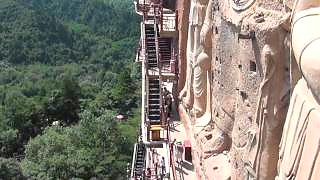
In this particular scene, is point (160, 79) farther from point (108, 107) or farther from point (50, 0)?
point (50, 0)

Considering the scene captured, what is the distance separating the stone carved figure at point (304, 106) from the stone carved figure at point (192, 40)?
15.1 ft

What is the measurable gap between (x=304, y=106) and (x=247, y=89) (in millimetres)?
1863

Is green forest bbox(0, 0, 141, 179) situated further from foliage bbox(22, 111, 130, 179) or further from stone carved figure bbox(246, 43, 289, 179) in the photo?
stone carved figure bbox(246, 43, 289, 179)

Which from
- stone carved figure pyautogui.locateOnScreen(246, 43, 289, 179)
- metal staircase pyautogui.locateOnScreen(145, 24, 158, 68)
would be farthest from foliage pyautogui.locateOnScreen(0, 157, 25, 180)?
stone carved figure pyautogui.locateOnScreen(246, 43, 289, 179)

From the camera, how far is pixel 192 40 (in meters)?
11.8

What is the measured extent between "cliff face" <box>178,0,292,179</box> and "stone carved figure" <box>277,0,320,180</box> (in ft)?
2.59

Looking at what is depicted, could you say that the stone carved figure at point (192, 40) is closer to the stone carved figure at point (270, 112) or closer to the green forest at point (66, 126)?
the stone carved figure at point (270, 112)

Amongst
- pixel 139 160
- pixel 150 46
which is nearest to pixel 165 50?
pixel 150 46

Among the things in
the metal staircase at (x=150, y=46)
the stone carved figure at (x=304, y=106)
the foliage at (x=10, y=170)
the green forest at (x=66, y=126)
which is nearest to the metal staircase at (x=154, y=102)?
the metal staircase at (x=150, y=46)

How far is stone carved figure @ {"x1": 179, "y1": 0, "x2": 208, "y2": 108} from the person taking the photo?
11195 millimetres

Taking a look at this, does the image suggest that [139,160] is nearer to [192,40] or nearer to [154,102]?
[154,102]

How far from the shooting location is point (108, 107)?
25.7m

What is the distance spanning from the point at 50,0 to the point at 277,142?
3535 inches

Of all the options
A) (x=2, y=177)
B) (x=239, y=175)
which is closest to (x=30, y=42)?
(x=2, y=177)
